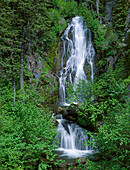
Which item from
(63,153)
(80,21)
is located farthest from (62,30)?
(63,153)

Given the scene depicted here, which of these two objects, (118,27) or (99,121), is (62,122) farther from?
(118,27)

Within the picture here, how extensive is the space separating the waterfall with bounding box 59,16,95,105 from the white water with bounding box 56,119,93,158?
5247mm

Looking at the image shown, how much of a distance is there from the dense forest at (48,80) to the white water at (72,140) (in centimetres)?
78

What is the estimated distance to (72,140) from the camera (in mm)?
7895

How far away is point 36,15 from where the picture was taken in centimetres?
786

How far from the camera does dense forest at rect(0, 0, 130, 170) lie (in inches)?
153

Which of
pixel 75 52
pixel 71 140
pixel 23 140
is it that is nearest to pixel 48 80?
pixel 75 52

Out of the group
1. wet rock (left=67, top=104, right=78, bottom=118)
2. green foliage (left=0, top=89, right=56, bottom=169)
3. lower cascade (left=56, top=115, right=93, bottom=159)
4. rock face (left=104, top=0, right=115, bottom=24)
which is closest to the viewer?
green foliage (left=0, top=89, right=56, bottom=169)

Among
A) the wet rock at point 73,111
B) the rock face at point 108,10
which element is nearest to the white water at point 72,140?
the wet rock at point 73,111

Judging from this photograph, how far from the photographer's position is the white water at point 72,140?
740 centimetres

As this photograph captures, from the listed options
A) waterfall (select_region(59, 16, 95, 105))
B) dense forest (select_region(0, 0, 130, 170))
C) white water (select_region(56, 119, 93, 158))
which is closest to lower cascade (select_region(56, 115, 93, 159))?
white water (select_region(56, 119, 93, 158))

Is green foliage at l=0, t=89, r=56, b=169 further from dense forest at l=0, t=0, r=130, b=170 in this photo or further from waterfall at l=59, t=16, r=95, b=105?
waterfall at l=59, t=16, r=95, b=105

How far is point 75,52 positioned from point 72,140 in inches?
380

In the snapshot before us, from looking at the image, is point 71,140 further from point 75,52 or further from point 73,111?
point 75,52
